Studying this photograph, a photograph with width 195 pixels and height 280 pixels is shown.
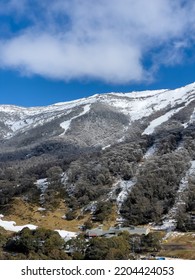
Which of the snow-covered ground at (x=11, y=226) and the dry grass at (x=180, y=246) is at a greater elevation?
the snow-covered ground at (x=11, y=226)

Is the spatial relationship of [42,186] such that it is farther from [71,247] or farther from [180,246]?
[71,247]

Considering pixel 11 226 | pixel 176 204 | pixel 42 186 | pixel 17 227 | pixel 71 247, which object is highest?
pixel 42 186

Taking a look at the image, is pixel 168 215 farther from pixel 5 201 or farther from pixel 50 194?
pixel 5 201

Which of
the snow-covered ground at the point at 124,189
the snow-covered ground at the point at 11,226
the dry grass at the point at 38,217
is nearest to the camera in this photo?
the snow-covered ground at the point at 11,226

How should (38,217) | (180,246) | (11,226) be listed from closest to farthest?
(180,246)
(11,226)
(38,217)

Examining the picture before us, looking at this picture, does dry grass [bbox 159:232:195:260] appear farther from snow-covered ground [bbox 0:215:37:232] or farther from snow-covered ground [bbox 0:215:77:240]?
snow-covered ground [bbox 0:215:37:232]

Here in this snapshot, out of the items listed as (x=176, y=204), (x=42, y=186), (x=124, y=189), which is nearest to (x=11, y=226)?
(x=42, y=186)

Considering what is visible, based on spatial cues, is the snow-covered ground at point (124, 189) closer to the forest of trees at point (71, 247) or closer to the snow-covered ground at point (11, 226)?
the snow-covered ground at point (11, 226)

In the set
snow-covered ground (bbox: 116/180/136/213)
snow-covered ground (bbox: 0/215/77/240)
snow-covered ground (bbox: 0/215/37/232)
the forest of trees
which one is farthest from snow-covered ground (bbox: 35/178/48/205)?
the forest of trees

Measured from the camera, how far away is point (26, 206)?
13550cm

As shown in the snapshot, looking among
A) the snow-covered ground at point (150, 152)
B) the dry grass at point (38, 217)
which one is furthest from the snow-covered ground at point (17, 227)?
the snow-covered ground at point (150, 152)

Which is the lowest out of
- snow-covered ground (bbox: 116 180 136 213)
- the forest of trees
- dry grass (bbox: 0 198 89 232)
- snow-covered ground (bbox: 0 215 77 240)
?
the forest of trees

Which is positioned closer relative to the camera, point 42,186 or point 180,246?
point 180,246
